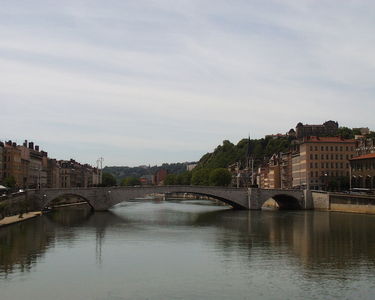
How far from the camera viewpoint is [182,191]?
9069 cm

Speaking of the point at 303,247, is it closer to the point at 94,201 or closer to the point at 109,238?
the point at 109,238

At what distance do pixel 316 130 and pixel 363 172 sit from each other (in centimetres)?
8423

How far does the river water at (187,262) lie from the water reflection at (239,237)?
75 millimetres

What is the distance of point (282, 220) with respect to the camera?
7075 centimetres

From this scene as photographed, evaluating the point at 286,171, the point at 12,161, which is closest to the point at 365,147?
the point at 286,171

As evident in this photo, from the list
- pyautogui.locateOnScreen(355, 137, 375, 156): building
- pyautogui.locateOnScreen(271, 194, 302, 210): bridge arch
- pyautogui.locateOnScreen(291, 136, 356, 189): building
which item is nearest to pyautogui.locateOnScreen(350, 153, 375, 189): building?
pyautogui.locateOnScreen(271, 194, 302, 210): bridge arch

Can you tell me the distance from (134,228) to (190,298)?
33702mm

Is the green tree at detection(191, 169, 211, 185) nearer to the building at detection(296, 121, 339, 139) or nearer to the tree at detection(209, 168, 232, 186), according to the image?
the tree at detection(209, 168, 232, 186)

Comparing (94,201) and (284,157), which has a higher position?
(284,157)

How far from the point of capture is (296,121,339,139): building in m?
172

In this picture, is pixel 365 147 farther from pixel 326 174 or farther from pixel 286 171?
pixel 286 171

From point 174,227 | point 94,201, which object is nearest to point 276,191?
point 94,201

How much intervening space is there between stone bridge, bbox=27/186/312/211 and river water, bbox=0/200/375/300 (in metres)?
24.2

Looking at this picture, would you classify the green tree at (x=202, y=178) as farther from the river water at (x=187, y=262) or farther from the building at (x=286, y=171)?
the river water at (x=187, y=262)
